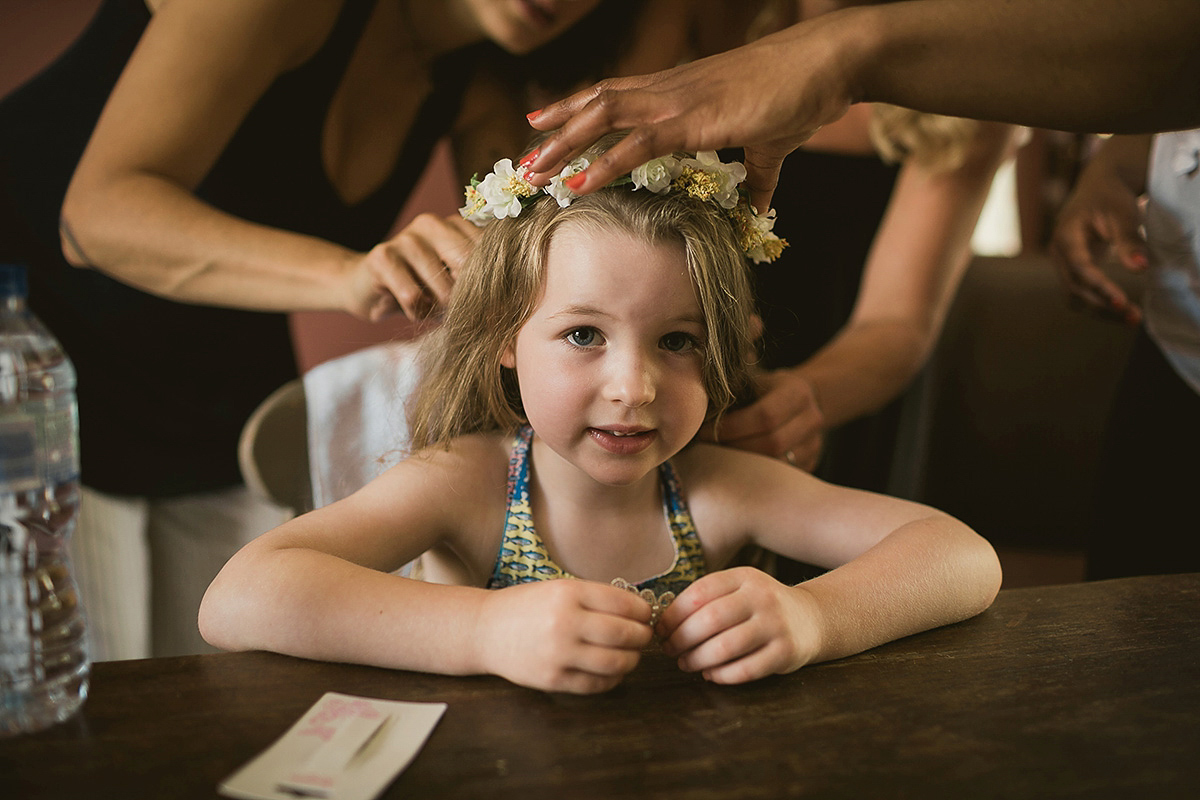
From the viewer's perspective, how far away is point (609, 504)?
1136 millimetres

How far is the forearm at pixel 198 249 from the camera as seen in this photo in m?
1.29

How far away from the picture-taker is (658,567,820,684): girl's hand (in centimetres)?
74

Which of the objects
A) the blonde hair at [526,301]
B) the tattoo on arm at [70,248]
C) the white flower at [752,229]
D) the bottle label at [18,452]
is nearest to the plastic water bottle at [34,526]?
the bottle label at [18,452]

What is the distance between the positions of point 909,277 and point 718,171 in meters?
0.91

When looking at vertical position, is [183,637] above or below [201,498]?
below

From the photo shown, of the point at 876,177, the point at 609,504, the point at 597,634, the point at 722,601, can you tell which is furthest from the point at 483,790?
the point at 876,177

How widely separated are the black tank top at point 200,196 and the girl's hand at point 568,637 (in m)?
1.19

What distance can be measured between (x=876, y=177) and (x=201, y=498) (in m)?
1.65

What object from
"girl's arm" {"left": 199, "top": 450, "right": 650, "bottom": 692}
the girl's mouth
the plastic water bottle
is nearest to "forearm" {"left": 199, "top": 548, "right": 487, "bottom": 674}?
"girl's arm" {"left": 199, "top": 450, "right": 650, "bottom": 692}

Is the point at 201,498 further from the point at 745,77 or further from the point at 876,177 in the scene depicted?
the point at 876,177

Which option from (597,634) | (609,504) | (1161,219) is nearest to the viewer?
(597,634)

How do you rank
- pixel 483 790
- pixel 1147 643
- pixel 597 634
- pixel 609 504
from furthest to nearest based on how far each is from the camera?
pixel 609 504
pixel 1147 643
pixel 597 634
pixel 483 790

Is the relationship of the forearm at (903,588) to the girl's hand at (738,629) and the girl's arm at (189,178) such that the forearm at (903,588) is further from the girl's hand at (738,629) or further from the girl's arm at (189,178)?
the girl's arm at (189,178)

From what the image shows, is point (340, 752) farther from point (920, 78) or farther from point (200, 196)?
point (200, 196)
